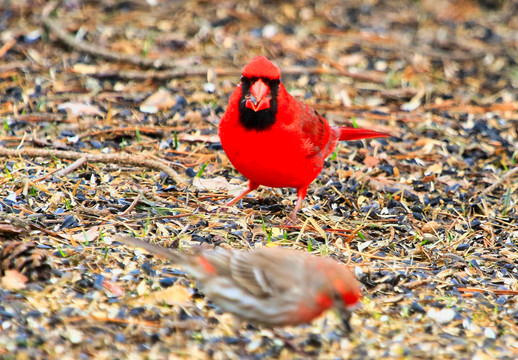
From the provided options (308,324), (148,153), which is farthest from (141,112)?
(308,324)

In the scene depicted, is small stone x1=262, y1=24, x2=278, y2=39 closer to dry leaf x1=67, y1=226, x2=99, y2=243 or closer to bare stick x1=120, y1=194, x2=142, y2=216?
bare stick x1=120, y1=194, x2=142, y2=216

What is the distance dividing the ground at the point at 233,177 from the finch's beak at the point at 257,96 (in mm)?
757

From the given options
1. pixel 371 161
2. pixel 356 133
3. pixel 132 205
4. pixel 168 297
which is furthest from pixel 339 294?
pixel 371 161

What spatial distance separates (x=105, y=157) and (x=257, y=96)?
1307 mm

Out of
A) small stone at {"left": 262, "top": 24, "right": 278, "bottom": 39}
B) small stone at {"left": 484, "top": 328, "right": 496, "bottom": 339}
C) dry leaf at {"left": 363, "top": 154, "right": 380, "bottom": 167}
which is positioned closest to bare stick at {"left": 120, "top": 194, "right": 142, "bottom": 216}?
dry leaf at {"left": 363, "top": 154, "right": 380, "bottom": 167}

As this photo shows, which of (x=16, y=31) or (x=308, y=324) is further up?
(x=16, y=31)

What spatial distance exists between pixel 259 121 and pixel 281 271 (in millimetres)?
1130

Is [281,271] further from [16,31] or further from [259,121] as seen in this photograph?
[16,31]

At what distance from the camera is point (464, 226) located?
15.1 feet

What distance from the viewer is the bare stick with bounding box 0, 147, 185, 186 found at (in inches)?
183

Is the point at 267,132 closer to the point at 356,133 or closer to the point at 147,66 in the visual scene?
the point at 356,133

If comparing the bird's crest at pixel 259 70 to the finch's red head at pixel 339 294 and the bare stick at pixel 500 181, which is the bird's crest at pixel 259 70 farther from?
the bare stick at pixel 500 181

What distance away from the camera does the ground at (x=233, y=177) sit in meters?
3.29

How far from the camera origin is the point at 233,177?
16.6 feet
